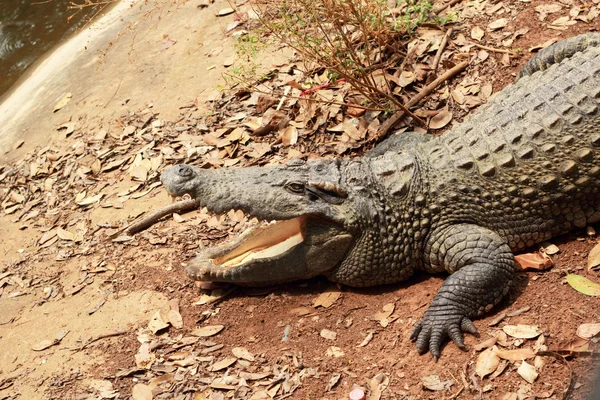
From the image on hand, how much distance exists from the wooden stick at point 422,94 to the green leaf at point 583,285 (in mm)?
2076

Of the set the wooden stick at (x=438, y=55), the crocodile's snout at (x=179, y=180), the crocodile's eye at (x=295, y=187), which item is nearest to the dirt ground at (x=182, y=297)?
the wooden stick at (x=438, y=55)

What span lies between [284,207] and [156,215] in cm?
164

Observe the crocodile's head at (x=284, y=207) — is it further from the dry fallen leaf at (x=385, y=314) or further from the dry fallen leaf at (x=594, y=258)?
the dry fallen leaf at (x=594, y=258)

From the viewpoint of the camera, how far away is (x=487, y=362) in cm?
345

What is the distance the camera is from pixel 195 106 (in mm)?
6480

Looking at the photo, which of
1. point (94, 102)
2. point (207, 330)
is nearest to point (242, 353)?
point (207, 330)

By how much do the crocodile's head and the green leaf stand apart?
4.32 feet

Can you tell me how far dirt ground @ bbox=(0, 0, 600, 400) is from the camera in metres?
3.63

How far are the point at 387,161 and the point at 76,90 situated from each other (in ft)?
16.2

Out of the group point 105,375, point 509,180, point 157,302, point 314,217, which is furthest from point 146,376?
point 509,180

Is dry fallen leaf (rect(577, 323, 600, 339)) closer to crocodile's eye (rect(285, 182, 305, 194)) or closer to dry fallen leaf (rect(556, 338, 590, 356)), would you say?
dry fallen leaf (rect(556, 338, 590, 356))

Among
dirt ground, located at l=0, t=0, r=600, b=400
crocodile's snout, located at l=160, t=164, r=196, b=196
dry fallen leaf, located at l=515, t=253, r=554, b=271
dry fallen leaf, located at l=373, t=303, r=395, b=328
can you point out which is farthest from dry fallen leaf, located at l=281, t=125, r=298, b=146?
dry fallen leaf, located at l=515, t=253, r=554, b=271

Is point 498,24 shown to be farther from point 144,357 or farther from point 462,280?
point 144,357

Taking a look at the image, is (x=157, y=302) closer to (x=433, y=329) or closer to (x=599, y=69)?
(x=433, y=329)
